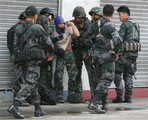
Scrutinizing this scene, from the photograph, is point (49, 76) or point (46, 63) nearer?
point (46, 63)

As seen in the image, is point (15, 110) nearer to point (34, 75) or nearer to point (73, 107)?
point (34, 75)

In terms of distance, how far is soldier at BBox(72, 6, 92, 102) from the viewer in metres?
9.76

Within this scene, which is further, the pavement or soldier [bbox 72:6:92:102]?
soldier [bbox 72:6:92:102]

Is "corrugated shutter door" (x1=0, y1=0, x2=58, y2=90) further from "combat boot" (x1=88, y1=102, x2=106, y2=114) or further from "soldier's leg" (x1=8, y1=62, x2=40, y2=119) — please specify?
"combat boot" (x1=88, y1=102, x2=106, y2=114)

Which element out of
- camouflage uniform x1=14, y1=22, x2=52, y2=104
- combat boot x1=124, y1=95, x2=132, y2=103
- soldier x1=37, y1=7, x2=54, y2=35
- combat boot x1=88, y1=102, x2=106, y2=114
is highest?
soldier x1=37, y1=7, x2=54, y2=35

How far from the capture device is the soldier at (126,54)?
10.0 metres

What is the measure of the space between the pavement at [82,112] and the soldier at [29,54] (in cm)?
37

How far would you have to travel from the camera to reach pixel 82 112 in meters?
8.56

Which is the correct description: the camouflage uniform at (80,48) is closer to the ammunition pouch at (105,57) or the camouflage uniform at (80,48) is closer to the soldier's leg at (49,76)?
the soldier's leg at (49,76)

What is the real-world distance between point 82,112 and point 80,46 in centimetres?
187

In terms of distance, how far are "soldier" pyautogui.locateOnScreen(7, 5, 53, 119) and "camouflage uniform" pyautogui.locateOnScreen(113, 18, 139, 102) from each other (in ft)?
9.01

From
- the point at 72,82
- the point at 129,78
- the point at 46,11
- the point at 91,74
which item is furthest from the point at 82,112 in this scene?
the point at 46,11

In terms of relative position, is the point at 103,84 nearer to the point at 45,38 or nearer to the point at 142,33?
the point at 45,38

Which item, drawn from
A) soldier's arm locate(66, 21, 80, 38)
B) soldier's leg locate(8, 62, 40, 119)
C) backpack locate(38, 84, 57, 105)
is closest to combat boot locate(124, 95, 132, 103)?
backpack locate(38, 84, 57, 105)
